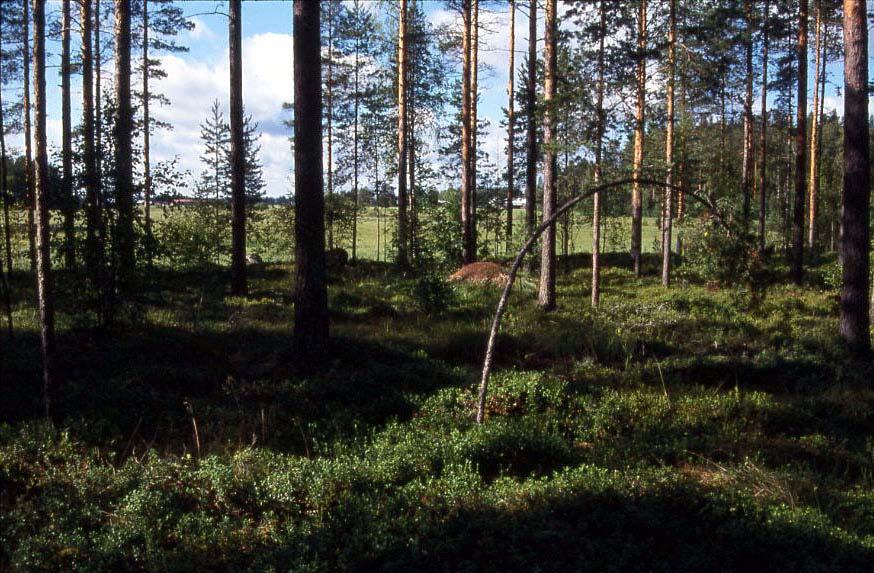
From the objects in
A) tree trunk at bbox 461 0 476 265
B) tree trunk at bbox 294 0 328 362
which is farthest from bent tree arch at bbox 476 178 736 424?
tree trunk at bbox 461 0 476 265

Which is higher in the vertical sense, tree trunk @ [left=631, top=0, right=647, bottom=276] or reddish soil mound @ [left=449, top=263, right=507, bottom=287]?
tree trunk @ [left=631, top=0, right=647, bottom=276]

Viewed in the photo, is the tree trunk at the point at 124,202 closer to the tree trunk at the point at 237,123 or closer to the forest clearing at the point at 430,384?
the forest clearing at the point at 430,384

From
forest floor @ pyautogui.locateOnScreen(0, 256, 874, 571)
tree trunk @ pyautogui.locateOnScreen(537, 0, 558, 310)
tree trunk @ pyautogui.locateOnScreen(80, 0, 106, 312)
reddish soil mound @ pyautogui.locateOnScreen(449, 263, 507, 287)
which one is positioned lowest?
forest floor @ pyautogui.locateOnScreen(0, 256, 874, 571)

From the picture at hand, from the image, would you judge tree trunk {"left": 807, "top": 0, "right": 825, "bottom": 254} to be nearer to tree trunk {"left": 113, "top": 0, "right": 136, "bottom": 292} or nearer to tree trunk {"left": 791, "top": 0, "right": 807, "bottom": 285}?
tree trunk {"left": 791, "top": 0, "right": 807, "bottom": 285}

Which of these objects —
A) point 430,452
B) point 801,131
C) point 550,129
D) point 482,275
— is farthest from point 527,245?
point 801,131

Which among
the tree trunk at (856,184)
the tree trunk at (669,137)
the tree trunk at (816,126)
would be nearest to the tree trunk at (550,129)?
the tree trunk at (669,137)

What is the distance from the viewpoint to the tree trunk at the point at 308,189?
877 centimetres

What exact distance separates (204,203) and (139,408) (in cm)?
1836

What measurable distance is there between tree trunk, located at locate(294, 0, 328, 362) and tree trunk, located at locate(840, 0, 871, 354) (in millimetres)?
9034

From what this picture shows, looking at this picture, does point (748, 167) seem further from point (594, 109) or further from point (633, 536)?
point (633, 536)

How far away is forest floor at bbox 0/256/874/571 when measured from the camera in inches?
169

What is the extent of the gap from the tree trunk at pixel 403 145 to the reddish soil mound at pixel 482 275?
3.78 m

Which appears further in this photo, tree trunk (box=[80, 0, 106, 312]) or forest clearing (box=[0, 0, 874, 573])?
tree trunk (box=[80, 0, 106, 312])

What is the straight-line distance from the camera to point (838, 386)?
8586 mm
